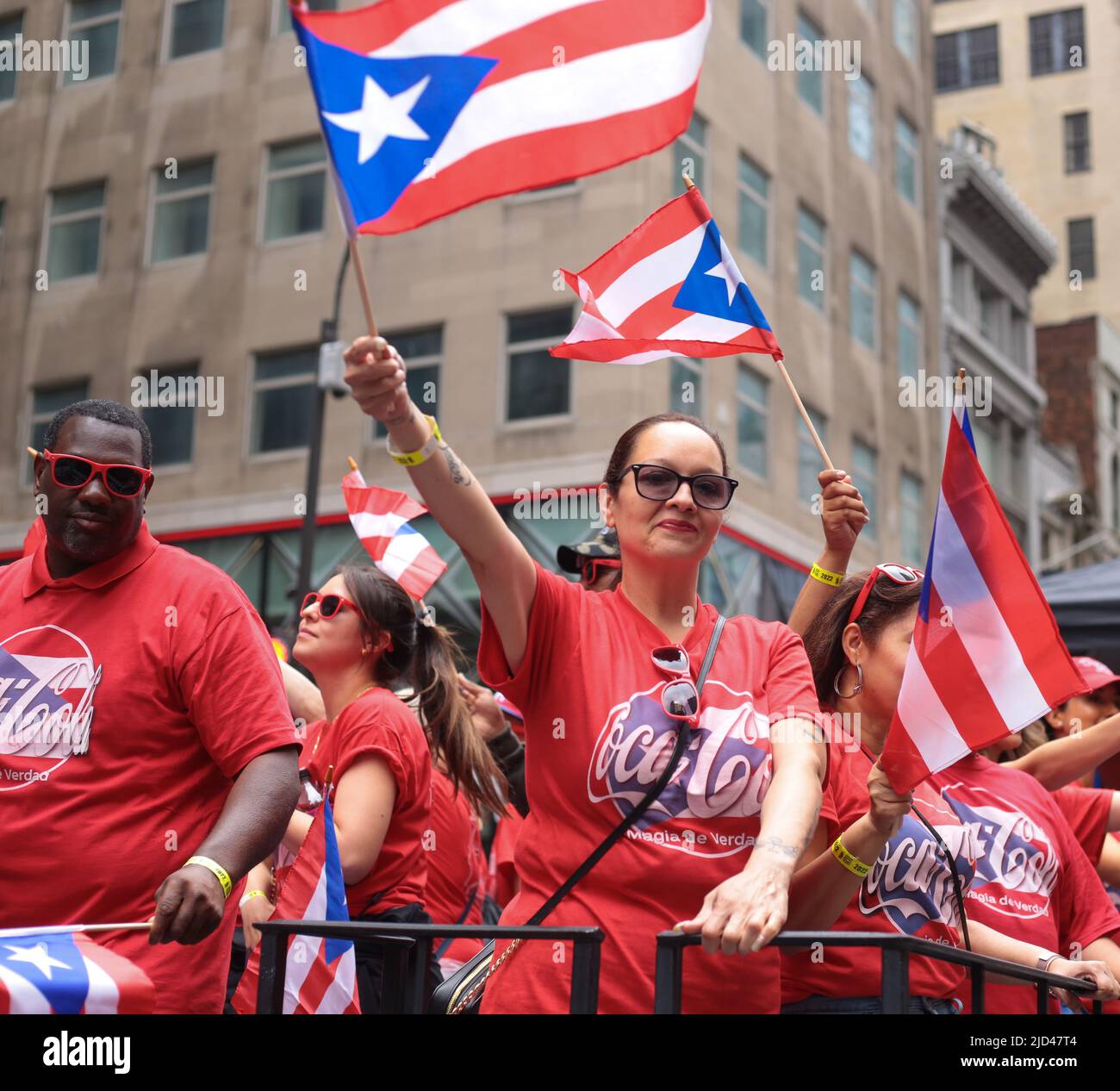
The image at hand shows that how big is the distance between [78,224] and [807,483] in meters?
12.2

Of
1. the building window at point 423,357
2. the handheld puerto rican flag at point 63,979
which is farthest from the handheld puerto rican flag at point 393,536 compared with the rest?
the building window at point 423,357

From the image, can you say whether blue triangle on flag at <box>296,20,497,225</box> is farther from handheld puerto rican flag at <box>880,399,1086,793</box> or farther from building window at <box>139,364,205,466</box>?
building window at <box>139,364,205,466</box>

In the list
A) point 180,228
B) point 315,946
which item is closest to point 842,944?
point 315,946

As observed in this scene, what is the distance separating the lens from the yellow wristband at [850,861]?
3303 millimetres

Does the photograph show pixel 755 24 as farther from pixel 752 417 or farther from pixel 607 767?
pixel 607 767

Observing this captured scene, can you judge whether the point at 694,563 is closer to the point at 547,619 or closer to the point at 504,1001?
the point at 547,619

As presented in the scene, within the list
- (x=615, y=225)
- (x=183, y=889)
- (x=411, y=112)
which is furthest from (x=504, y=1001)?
(x=615, y=225)

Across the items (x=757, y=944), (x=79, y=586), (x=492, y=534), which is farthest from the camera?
(x=79, y=586)

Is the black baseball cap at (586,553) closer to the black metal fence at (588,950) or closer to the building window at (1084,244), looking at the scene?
the black metal fence at (588,950)

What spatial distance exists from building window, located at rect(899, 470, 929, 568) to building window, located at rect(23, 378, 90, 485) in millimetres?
13811

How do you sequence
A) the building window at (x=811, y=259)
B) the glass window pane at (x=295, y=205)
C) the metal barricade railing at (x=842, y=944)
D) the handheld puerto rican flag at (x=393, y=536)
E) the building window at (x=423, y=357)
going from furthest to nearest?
the building window at (x=811, y=259) < the glass window pane at (x=295, y=205) < the building window at (x=423, y=357) < the handheld puerto rican flag at (x=393, y=536) < the metal barricade railing at (x=842, y=944)

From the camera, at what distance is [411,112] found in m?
3.16

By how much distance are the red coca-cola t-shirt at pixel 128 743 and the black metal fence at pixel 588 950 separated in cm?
58

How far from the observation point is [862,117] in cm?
2789
